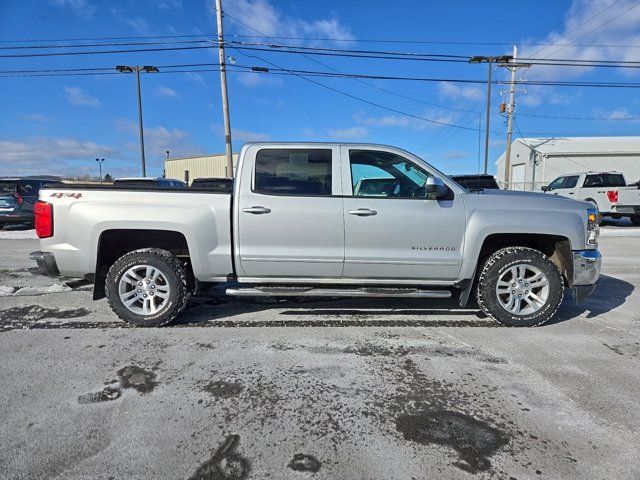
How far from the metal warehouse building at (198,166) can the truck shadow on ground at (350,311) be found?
33.5m

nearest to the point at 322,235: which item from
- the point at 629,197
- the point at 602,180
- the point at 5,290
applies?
the point at 5,290

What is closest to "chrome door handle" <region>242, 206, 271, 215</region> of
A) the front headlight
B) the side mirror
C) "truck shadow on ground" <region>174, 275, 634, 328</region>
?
"truck shadow on ground" <region>174, 275, 634, 328</region>

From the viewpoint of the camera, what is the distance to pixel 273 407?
268cm

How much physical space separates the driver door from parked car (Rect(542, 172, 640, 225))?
501 inches

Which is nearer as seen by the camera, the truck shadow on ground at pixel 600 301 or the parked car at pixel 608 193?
the truck shadow on ground at pixel 600 301

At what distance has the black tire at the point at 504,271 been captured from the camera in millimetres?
4148

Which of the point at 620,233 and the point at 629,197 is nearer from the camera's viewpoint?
the point at 620,233

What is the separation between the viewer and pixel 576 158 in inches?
1342

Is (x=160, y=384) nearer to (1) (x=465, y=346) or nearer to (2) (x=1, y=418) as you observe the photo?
(2) (x=1, y=418)

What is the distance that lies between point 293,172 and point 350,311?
182 cm

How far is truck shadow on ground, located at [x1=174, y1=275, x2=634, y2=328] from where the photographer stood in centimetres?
434

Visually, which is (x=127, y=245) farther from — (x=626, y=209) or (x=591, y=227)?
(x=626, y=209)

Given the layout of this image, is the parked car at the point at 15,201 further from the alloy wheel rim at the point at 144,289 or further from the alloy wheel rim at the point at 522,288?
the alloy wheel rim at the point at 522,288

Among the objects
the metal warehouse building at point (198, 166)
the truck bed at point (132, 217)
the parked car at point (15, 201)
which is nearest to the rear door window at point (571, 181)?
the truck bed at point (132, 217)
